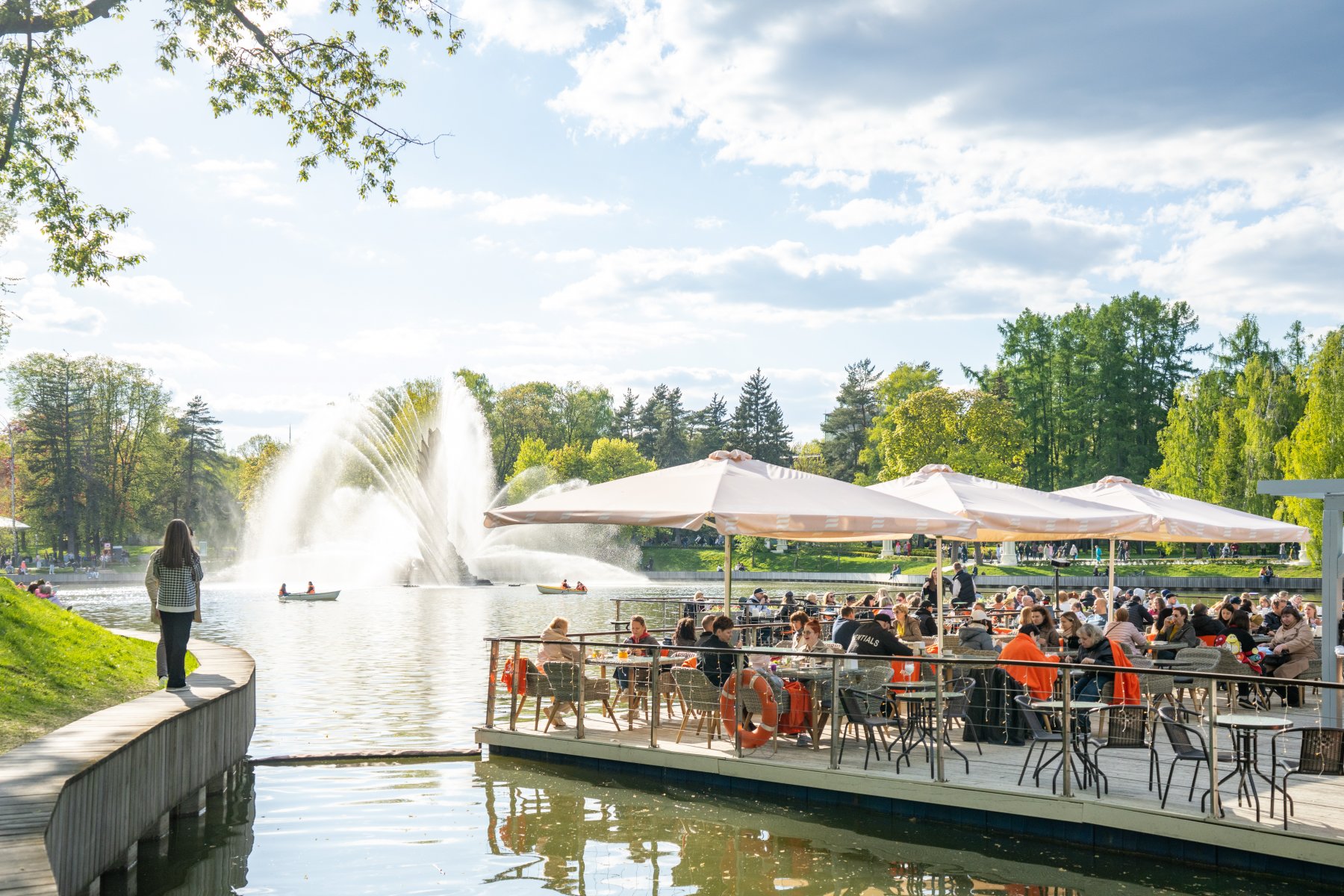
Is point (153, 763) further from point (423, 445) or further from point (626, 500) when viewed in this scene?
point (423, 445)

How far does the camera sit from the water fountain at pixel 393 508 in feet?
212

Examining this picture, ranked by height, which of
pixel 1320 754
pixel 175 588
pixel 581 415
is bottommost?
pixel 1320 754

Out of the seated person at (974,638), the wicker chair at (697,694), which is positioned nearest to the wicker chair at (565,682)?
the wicker chair at (697,694)

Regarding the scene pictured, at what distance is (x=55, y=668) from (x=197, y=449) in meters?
98.0

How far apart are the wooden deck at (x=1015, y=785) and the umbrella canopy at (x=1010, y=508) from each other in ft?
9.56

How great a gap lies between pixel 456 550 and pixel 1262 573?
43.8 m

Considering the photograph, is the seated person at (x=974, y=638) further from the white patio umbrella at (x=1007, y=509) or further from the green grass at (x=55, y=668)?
the green grass at (x=55, y=668)

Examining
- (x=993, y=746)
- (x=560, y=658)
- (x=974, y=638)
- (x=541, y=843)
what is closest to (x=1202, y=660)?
(x=974, y=638)

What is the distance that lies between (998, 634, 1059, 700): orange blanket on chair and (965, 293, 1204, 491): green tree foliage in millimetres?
76110

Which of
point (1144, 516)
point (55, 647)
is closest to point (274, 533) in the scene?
point (55, 647)

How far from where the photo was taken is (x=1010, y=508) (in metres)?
16.1

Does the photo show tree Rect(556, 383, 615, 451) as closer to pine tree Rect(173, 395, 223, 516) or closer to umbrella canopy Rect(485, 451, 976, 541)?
pine tree Rect(173, 395, 223, 516)

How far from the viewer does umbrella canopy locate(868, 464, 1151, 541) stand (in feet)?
50.9

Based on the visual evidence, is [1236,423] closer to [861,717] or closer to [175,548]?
[861,717]
